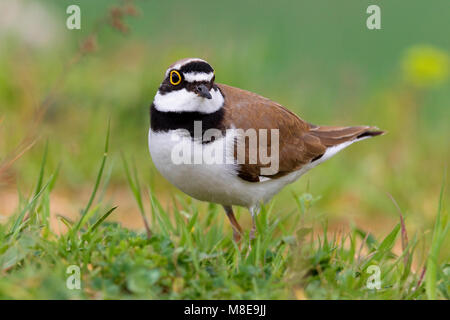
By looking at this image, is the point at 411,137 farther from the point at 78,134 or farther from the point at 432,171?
the point at 78,134

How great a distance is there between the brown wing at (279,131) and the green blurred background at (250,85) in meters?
0.61

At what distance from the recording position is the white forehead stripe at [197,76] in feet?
15.5

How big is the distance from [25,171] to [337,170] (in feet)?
11.3

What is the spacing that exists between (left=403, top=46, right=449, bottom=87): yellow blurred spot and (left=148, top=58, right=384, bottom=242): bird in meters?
4.12

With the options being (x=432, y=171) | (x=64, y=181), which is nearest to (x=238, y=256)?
(x=64, y=181)

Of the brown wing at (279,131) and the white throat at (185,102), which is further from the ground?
the white throat at (185,102)

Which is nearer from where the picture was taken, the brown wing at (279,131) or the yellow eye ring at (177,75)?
the yellow eye ring at (177,75)

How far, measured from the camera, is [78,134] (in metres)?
7.70

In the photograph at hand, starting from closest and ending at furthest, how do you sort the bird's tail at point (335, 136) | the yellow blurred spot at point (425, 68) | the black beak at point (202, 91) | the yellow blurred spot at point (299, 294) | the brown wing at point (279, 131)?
the yellow blurred spot at point (299, 294), the black beak at point (202, 91), the brown wing at point (279, 131), the bird's tail at point (335, 136), the yellow blurred spot at point (425, 68)

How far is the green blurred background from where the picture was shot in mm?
7324

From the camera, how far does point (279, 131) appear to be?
214 inches

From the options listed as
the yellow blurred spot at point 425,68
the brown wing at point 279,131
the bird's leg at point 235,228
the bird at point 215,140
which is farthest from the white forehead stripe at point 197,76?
the yellow blurred spot at point 425,68

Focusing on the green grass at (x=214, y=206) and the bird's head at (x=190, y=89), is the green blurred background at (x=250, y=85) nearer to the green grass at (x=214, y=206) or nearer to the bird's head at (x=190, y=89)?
the green grass at (x=214, y=206)
